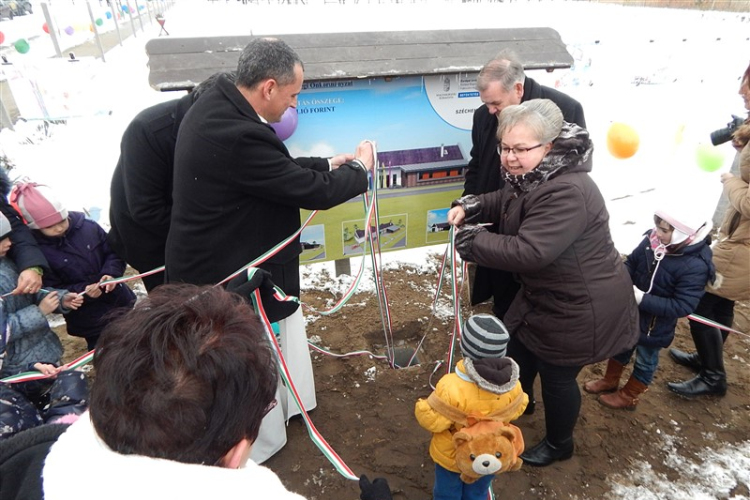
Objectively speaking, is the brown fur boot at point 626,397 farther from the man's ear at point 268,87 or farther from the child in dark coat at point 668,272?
the man's ear at point 268,87

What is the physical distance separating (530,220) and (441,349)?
2.08 meters

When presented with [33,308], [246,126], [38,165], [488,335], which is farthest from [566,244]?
[38,165]

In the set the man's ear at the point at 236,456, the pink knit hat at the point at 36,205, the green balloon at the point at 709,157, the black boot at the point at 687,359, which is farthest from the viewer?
the green balloon at the point at 709,157

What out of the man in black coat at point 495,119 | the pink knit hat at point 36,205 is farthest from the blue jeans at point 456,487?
the pink knit hat at point 36,205

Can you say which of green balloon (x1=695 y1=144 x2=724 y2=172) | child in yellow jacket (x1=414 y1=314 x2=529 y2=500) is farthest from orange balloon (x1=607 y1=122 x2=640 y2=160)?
child in yellow jacket (x1=414 y1=314 x2=529 y2=500)

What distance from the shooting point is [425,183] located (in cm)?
372

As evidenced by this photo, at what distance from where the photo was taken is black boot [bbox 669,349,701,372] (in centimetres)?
355

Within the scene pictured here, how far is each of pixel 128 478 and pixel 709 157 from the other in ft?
23.8

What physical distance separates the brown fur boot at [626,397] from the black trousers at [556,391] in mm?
739

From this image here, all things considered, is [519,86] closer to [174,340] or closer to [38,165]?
[174,340]

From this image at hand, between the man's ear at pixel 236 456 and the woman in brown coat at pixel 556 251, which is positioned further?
the woman in brown coat at pixel 556 251

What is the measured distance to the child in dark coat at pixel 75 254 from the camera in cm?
264

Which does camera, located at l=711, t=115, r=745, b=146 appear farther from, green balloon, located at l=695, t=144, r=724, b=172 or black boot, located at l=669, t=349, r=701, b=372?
green balloon, located at l=695, t=144, r=724, b=172

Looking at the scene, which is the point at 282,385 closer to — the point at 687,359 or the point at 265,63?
the point at 265,63
